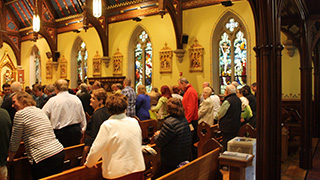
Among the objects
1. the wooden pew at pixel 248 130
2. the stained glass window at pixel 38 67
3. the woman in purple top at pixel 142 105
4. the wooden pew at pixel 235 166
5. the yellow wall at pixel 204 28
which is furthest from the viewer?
the stained glass window at pixel 38 67

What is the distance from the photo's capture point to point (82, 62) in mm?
15930

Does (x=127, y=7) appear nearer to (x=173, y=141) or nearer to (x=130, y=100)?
(x=130, y=100)

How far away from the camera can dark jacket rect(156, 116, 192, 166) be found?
11.9 feet

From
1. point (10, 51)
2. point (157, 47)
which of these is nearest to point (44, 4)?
point (10, 51)

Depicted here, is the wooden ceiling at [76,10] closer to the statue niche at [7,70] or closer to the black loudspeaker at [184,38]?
the black loudspeaker at [184,38]

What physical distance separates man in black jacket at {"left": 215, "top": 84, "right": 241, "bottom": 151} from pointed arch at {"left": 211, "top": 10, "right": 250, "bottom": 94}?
17.4ft

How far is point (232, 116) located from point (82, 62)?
12173 mm

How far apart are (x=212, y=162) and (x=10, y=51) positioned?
Answer: 19564mm

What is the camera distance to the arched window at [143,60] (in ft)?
42.6

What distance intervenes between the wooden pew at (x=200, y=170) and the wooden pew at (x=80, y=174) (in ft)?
2.75

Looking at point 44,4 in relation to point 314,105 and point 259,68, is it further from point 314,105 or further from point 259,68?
point 259,68

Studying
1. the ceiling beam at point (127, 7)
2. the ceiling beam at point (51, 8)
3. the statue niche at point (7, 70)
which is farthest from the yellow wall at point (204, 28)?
the statue niche at point (7, 70)

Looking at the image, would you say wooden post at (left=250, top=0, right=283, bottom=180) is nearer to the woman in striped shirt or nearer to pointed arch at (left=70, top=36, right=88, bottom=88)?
the woman in striped shirt

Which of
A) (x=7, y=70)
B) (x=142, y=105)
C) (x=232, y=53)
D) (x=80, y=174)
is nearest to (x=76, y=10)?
(x=7, y=70)
